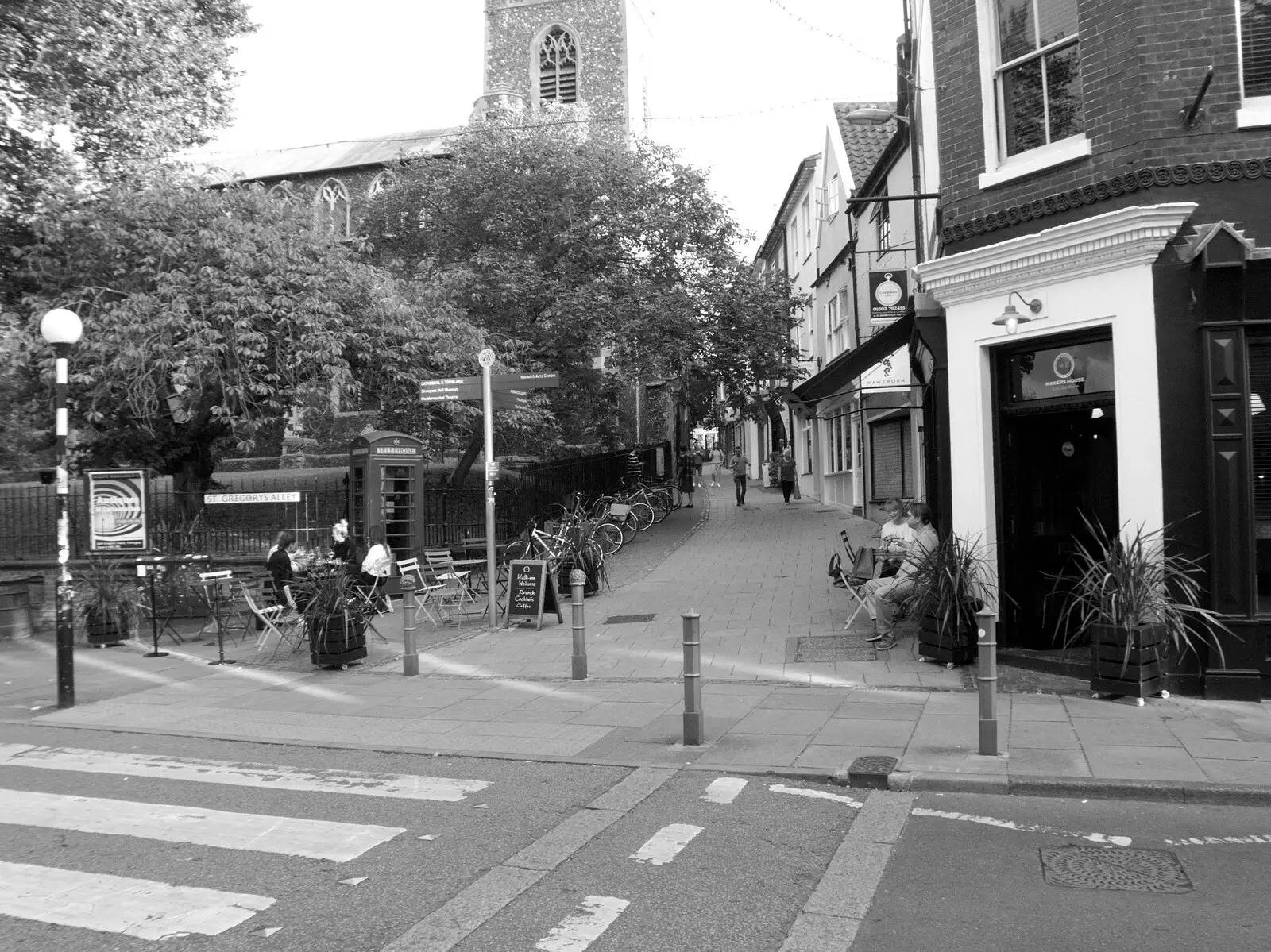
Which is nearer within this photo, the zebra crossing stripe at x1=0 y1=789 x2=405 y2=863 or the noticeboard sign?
the zebra crossing stripe at x1=0 y1=789 x2=405 y2=863

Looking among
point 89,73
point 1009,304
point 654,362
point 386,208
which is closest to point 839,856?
point 1009,304

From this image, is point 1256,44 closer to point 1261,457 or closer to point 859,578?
point 1261,457

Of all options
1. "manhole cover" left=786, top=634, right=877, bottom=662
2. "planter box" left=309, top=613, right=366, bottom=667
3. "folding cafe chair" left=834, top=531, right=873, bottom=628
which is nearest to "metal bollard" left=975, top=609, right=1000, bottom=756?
"manhole cover" left=786, top=634, right=877, bottom=662

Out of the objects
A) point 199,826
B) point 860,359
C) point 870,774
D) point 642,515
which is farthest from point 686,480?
point 199,826

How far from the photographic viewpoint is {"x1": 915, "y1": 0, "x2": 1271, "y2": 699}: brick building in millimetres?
7902

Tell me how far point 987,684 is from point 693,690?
1.96 m

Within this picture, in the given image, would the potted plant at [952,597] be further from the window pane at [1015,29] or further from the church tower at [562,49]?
the church tower at [562,49]

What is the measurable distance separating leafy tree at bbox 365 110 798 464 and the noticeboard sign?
27.7 ft

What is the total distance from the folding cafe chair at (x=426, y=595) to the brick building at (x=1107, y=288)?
6.92 m

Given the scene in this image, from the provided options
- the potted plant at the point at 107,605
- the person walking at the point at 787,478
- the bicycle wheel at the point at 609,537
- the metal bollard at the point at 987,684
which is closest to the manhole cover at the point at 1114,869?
the metal bollard at the point at 987,684

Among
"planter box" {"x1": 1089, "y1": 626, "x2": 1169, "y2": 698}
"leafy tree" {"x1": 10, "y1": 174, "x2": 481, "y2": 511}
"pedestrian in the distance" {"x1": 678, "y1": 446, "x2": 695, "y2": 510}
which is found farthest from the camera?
"pedestrian in the distance" {"x1": 678, "y1": 446, "x2": 695, "y2": 510}

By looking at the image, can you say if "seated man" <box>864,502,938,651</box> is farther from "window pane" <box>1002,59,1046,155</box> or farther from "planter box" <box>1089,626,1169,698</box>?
"window pane" <box>1002,59,1046,155</box>

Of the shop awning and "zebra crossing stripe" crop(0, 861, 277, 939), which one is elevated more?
the shop awning

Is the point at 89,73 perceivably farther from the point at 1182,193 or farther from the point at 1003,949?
the point at 1003,949
